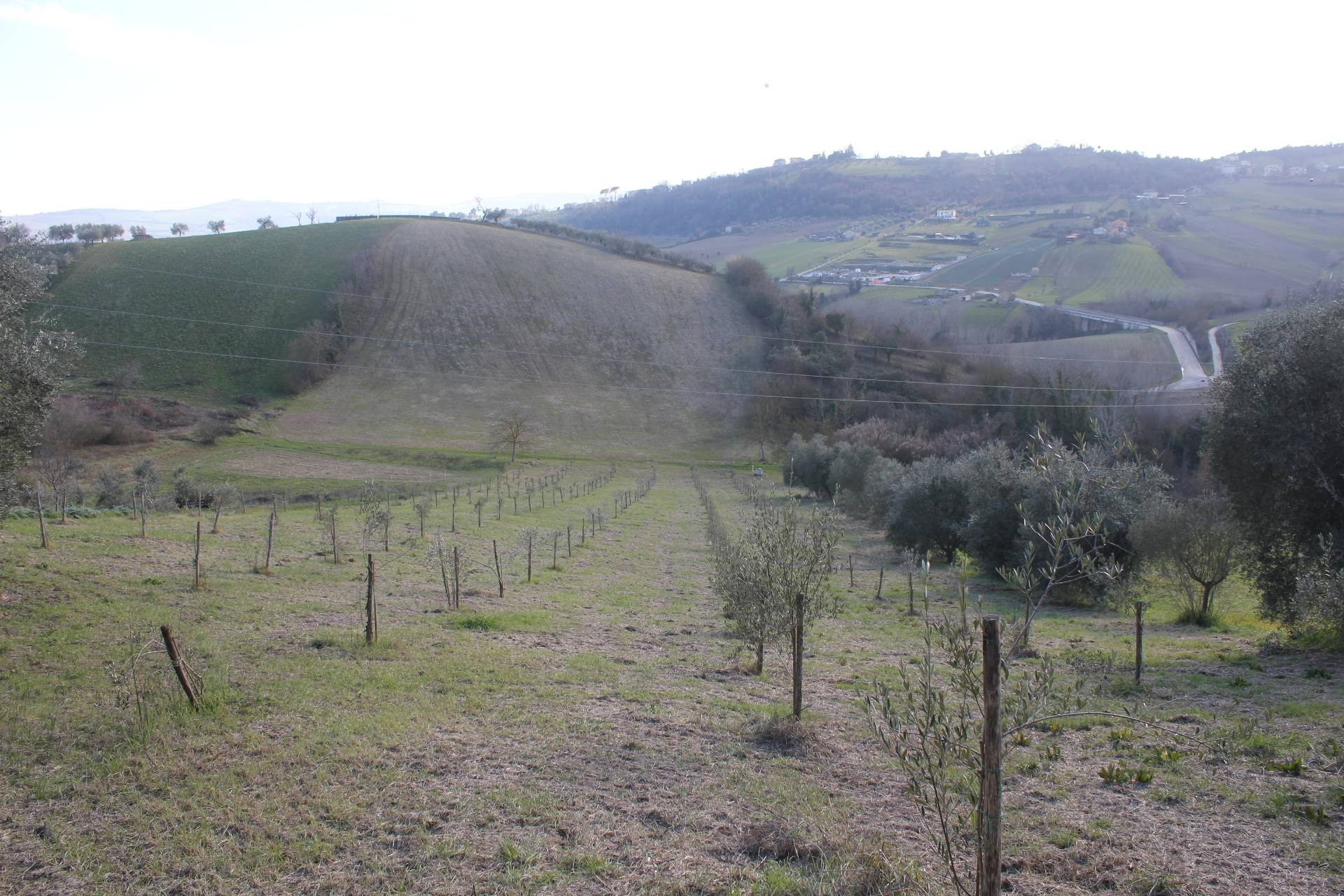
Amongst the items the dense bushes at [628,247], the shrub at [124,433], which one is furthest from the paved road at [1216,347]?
the shrub at [124,433]

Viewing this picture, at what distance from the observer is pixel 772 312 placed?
97.6m

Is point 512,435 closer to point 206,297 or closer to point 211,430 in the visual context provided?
point 211,430

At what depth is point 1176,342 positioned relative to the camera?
2879 inches

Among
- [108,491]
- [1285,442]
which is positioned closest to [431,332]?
[108,491]

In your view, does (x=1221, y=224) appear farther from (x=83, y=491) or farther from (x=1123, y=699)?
(x=83, y=491)

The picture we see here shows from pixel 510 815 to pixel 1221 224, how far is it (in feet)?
450

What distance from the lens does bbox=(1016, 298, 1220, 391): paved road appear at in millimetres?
62969

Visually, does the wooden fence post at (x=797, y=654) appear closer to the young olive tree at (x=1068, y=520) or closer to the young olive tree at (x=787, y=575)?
the young olive tree at (x=787, y=575)

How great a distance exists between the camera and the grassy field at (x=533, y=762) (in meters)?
7.00

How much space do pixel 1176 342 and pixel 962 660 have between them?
8444cm

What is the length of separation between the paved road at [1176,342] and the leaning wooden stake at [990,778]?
5655 centimetres

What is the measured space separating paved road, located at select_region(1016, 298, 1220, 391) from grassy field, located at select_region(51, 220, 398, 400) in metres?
83.7

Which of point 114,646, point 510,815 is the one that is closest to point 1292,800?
point 510,815

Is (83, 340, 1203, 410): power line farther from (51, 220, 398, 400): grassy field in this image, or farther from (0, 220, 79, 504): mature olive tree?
(0, 220, 79, 504): mature olive tree
